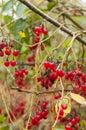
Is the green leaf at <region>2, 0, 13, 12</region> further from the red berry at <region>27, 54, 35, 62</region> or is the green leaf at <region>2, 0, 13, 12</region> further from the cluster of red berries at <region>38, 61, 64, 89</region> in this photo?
the cluster of red berries at <region>38, 61, 64, 89</region>

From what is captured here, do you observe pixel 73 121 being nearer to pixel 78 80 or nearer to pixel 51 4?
pixel 78 80

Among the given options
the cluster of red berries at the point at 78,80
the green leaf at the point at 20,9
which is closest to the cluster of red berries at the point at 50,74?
the cluster of red berries at the point at 78,80

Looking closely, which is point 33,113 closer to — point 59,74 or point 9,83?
point 59,74

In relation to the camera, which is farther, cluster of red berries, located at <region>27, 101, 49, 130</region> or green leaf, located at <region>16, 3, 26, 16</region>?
green leaf, located at <region>16, 3, 26, 16</region>

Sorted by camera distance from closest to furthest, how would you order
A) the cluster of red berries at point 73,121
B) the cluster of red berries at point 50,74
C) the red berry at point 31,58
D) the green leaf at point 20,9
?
the cluster of red berries at point 50,74 → the cluster of red berries at point 73,121 → the green leaf at point 20,9 → the red berry at point 31,58

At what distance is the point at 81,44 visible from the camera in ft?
5.86

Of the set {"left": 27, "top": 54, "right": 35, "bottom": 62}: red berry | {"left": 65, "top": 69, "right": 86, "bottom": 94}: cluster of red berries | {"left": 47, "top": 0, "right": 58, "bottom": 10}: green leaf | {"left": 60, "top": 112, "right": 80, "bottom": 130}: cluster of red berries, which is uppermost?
{"left": 47, "top": 0, "right": 58, "bottom": 10}: green leaf

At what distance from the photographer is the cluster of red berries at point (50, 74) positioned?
4.04ft

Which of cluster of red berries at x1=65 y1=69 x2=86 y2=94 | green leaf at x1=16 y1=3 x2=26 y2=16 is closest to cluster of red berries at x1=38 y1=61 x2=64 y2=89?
cluster of red berries at x1=65 y1=69 x2=86 y2=94

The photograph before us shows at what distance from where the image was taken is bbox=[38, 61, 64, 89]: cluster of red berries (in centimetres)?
123

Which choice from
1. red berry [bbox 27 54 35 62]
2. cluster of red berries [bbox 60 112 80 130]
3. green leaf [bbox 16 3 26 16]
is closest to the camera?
cluster of red berries [bbox 60 112 80 130]

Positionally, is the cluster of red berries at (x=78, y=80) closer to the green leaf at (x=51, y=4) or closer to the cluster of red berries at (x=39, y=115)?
the cluster of red berries at (x=39, y=115)

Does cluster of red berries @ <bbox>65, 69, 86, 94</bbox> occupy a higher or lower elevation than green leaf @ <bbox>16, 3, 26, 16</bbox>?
lower

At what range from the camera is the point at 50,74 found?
1367 millimetres
